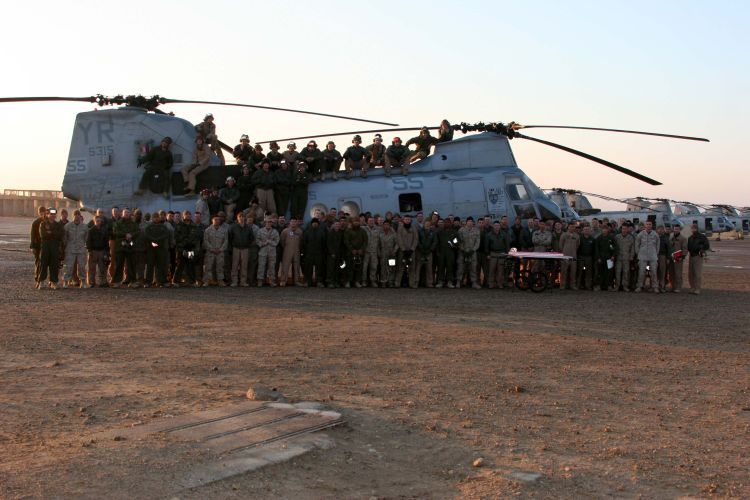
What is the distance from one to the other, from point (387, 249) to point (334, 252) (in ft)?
3.94

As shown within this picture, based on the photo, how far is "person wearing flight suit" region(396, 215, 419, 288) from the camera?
1855 centimetres

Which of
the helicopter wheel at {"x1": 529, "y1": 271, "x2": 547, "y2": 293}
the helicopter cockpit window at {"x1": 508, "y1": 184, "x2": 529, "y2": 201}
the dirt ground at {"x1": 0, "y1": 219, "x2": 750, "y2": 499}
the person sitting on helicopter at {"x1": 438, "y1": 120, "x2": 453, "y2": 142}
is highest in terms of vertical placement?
the person sitting on helicopter at {"x1": 438, "y1": 120, "x2": 453, "y2": 142}

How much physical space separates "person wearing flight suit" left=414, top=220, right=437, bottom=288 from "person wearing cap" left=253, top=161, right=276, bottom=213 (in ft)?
12.3

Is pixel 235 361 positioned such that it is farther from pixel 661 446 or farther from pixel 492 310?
pixel 492 310

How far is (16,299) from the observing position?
586 inches

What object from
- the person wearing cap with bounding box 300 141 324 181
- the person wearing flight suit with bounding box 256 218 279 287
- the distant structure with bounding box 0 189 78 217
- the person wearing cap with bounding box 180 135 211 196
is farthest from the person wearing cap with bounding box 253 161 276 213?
the distant structure with bounding box 0 189 78 217

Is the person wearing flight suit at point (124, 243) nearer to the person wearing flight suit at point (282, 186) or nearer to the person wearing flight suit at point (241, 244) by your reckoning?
the person wearing flight suit at point (241, 244)

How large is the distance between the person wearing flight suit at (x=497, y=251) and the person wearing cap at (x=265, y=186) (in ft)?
17.1

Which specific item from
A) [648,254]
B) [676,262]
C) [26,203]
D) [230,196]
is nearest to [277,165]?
[230,196]

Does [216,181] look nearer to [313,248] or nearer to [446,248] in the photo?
[313,248]

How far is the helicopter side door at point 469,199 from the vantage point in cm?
2022

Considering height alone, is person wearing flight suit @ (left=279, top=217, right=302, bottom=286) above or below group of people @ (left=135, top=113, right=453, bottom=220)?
below

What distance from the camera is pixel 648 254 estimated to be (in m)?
18.8

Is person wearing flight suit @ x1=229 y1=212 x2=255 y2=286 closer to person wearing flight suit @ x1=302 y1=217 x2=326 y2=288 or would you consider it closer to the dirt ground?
person wearing flight suit @ x1=302 y1=217 x2=326 y2=288
